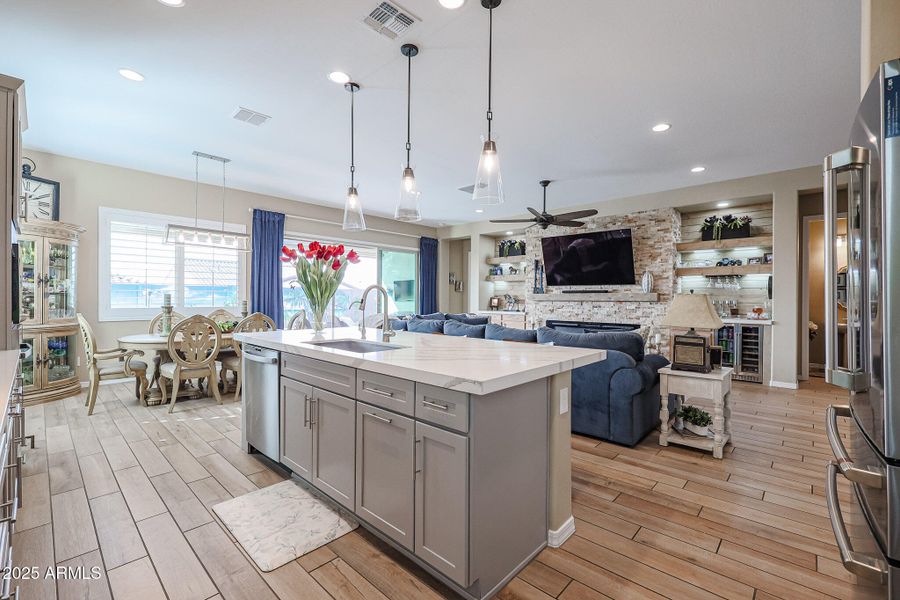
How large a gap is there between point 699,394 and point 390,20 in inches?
131

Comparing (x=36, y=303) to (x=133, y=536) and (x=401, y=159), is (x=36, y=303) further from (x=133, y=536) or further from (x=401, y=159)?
(x=401, y=159)

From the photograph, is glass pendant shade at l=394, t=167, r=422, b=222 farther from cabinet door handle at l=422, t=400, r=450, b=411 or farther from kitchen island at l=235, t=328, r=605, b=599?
cabinet door handle at l=422, t=400, r=450, b=411

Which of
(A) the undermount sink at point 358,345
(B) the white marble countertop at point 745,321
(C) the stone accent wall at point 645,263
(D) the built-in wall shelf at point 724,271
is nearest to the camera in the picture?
(A) the undermount sink at point 358,345

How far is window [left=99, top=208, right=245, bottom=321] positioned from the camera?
5.23 metres

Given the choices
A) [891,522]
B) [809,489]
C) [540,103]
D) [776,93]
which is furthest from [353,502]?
[776,93]

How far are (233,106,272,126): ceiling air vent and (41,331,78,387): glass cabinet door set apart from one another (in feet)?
10.5

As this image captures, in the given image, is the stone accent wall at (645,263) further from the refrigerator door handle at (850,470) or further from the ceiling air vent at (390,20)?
the refrigerator door handle at (850,470)

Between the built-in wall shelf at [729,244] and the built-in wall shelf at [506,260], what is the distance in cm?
309

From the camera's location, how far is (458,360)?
1.93 meters

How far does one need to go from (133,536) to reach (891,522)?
2.87m

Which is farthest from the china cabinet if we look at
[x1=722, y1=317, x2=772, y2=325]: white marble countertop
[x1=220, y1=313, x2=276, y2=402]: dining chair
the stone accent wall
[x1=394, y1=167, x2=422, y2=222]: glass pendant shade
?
[x1=722, y1=317, x2=772, y2=325]: white marble countertop

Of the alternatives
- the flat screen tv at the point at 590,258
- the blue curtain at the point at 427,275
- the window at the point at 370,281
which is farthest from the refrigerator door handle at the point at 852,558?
the blue curtain at the point at 427,275

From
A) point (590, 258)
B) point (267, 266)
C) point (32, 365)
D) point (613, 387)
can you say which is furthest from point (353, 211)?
point (590, 258)

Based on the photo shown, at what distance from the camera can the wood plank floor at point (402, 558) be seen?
5.53 feet
